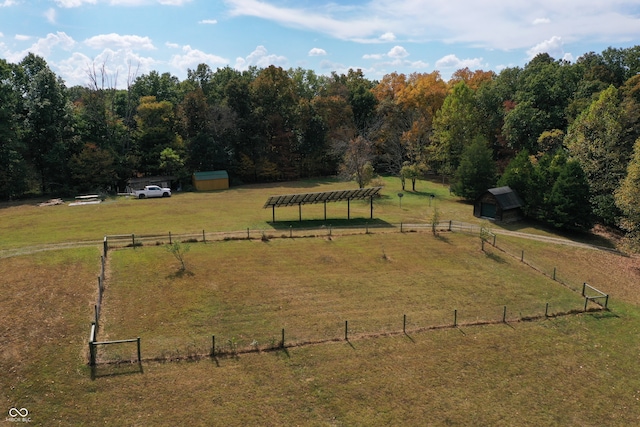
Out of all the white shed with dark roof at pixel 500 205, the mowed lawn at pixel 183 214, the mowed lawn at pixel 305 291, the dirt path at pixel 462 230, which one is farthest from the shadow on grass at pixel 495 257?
the white shed with dark roof at pixel 500 205

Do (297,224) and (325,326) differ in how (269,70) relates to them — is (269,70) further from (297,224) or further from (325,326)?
(325,326)

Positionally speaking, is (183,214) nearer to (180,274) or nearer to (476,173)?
(180,274)

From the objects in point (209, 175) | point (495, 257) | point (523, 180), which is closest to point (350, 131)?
point (209, 175)

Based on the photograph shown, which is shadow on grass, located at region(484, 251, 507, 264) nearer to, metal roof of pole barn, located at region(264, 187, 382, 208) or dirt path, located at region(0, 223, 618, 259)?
dirt path, located at region(0, 223, 618, 259)

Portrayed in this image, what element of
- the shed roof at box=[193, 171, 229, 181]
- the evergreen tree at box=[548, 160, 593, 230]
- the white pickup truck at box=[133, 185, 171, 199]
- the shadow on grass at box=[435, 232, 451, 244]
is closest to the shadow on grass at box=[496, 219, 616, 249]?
the evergreen tree at box=[548, 160, 593, 230]

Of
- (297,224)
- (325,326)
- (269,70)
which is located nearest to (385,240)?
(297,224)

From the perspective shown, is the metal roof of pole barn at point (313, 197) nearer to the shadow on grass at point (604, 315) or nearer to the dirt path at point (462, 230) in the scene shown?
the dirt path at point (462, 230)
